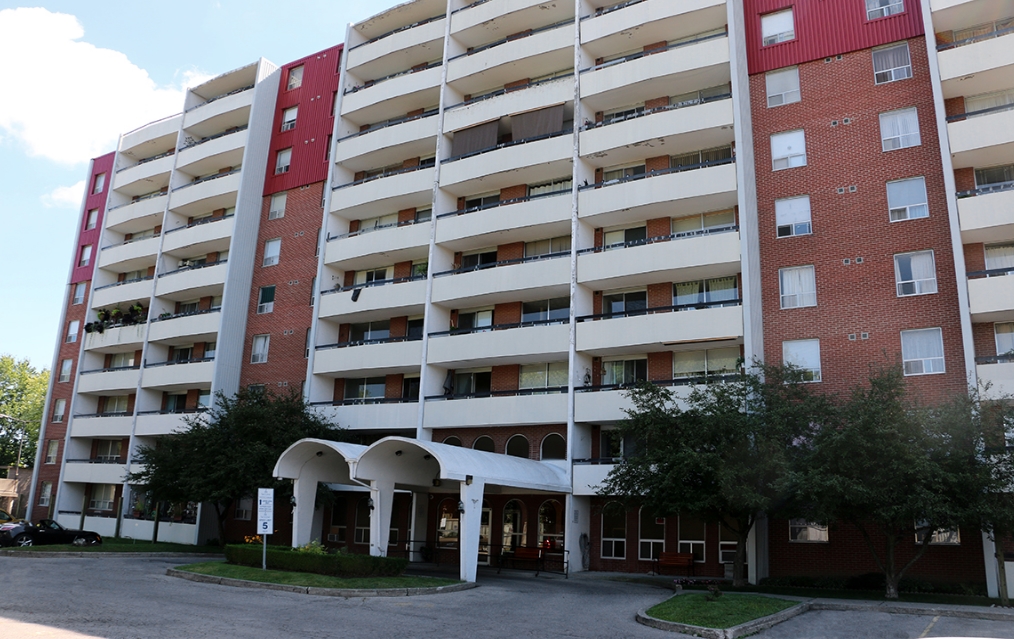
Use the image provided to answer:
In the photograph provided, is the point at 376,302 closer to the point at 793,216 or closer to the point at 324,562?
the point at 324,562

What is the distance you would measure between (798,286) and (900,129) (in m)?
7.18

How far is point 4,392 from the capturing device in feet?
274

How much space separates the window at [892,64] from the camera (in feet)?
105

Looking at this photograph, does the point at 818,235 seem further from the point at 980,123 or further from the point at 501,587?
the point at 501,587

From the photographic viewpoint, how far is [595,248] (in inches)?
1388

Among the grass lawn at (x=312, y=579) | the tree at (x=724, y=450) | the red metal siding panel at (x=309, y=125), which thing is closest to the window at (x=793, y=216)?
the tree at (x=724, y=450)

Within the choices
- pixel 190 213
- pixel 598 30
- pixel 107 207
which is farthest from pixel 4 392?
pixel 598 30

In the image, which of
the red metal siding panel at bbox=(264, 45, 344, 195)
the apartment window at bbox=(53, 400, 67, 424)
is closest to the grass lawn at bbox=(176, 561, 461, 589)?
the red metal siding panel at bbox=(264, 45, 344, 195)

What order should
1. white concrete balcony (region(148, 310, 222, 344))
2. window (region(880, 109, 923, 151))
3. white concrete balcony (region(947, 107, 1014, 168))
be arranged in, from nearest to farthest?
white concrete balcony (region(947, 107, 1014, 168))
window (region(880, 109, 923, 151))
white concrete balcony (region(148, 310, 222, 344))

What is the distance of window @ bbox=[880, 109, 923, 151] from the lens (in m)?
31.3

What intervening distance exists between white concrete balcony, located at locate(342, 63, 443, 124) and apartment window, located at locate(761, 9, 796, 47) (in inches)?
642

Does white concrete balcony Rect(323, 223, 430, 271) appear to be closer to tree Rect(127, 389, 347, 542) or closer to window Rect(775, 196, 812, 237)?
tree Rect(127, 389, 347, 542)

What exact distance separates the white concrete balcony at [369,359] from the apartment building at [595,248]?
155 mm

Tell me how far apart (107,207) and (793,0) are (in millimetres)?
46272
